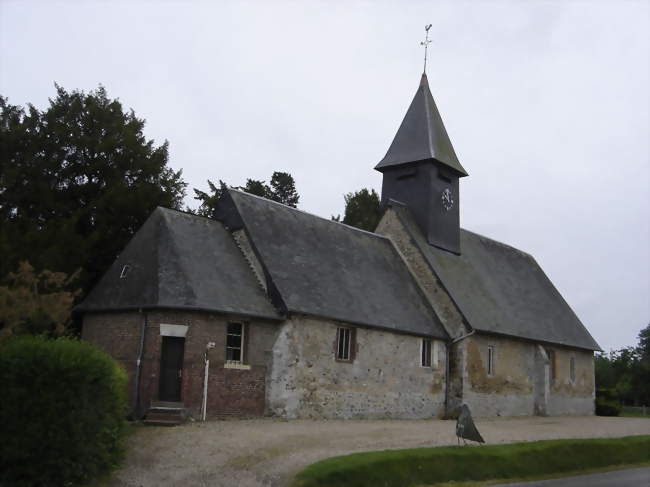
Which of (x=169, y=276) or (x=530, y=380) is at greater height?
(x=169, y=276)

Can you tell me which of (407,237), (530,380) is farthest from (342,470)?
(530,380)

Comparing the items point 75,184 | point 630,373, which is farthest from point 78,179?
point 630,373

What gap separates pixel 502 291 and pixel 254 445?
2079 centimetres

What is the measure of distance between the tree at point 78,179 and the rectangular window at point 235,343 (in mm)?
6630

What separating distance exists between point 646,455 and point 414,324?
31.6 feet

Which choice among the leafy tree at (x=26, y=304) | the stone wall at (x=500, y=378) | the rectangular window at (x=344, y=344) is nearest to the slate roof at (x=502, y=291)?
the stone wall at (x=500, y=378)

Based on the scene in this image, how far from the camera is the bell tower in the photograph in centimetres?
3123

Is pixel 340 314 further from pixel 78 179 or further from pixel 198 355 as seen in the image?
pixel 78 179

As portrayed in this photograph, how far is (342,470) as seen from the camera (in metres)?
12.3

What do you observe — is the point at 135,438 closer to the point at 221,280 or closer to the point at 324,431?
the point at 324,431

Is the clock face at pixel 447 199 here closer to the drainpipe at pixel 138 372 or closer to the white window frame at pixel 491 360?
the white window frame at pixel 491 360

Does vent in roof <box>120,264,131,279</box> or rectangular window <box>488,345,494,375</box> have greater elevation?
vent in roof <box>120,264,131,279</box>

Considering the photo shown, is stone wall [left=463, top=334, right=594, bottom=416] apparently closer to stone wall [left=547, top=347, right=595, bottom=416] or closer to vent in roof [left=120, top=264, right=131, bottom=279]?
stone wall [left=547, top=347, right=595, bottom=416]

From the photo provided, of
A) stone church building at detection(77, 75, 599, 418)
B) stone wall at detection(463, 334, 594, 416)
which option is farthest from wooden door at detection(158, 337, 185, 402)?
stone wall at detection(463, 334, 594, 416)
